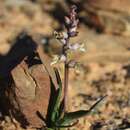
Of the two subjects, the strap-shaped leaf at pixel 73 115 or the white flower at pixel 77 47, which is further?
the strap-shaped leaf at pixel 73 115

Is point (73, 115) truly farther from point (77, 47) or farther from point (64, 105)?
point (77, 47)

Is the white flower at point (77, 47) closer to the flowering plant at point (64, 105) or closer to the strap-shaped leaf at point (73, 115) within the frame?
the flowering plant at point (64, 105)

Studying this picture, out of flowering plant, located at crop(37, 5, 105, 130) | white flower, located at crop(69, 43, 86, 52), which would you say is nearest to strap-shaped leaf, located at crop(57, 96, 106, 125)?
flowering plant, located at crop(37, 5, 105, 130)

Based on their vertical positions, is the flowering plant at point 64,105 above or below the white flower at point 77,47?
below

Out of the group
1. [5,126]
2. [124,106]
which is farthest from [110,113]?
[5,126]

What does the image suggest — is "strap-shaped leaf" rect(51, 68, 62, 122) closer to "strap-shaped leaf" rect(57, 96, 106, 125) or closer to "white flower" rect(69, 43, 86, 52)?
"strap-shaped leaf" rect(57, 96, 106, 125)

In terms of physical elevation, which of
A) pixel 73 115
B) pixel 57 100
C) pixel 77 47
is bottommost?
pixel 73 115

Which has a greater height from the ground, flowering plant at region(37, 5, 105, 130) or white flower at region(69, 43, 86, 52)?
white flower at region(69, 43, 86, 52)

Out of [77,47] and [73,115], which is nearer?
[77,47]

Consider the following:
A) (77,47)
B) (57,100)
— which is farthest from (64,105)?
(77,47)

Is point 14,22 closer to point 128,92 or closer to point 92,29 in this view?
point 92,29

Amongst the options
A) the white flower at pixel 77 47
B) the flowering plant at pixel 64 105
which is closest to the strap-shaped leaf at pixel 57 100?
the flowering plant at pixel 64 105
